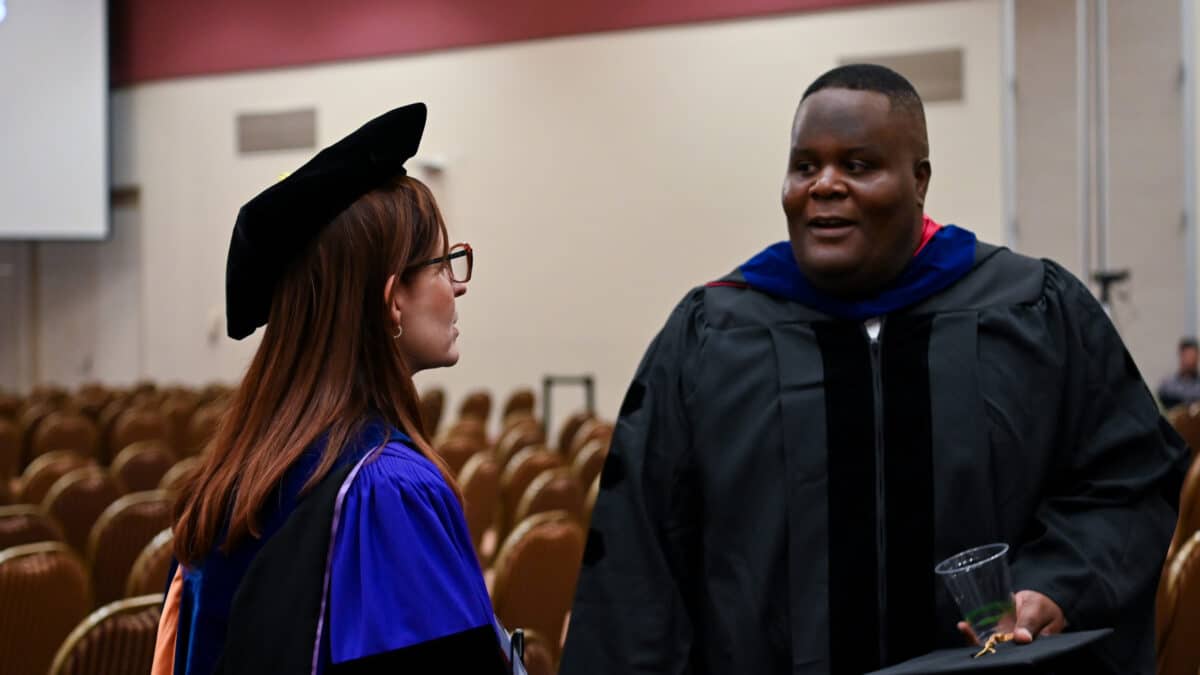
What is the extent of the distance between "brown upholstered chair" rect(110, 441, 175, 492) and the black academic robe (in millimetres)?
4691

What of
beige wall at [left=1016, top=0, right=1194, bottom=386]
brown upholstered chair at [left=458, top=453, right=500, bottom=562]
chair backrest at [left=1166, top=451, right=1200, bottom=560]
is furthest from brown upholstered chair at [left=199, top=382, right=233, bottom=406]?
chair backrest at [left=1166, top=451, right=1200, bottom=560]

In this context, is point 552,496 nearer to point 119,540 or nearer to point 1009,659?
point 119,540

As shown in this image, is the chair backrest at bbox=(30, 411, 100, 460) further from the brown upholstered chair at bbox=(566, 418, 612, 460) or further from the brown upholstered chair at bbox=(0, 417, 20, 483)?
the brown upholstered chair at bbox=(566, 418, 612, 460)

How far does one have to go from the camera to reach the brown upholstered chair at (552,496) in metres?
4.72

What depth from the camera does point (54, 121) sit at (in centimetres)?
1530

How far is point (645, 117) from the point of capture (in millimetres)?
13312

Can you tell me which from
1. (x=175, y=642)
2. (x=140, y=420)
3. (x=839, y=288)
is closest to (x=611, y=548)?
(x=839, y=288)

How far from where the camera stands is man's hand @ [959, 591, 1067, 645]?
5.60 feet

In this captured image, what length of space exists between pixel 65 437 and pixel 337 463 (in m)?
7.35

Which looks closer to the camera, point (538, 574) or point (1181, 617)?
point (1181, 617)

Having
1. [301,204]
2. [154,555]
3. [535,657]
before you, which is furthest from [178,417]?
[301,204]

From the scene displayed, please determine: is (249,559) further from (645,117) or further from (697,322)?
(645,117)

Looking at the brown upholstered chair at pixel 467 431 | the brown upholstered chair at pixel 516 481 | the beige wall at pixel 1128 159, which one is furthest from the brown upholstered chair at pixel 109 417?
the beige wall at pixel 1128 159

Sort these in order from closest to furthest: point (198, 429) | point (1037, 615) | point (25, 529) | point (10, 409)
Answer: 1. point (1037, 615)
2. point (25, 529)
3. point (198, 429)
4. point (10, 409)
